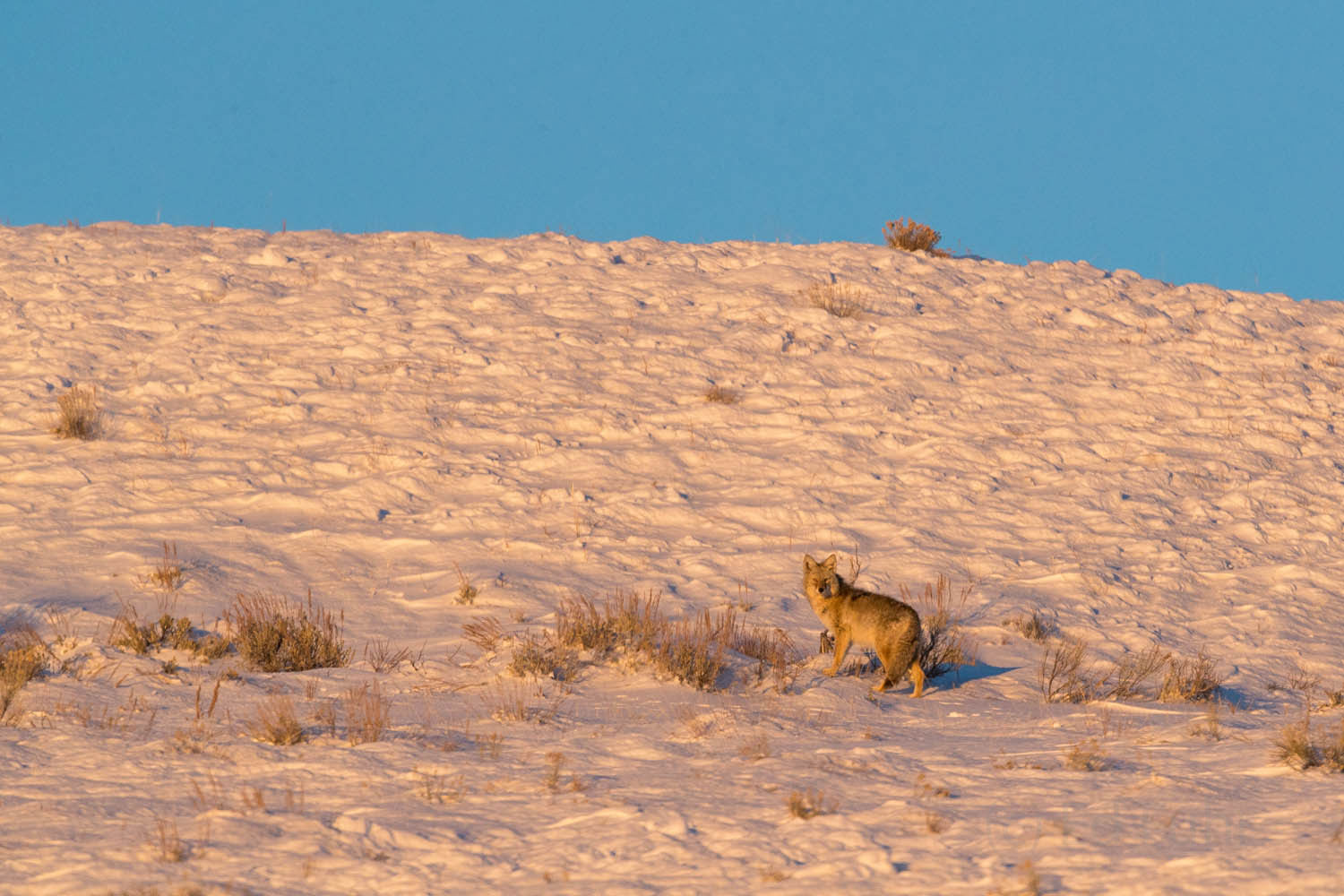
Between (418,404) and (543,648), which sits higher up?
(418,404)

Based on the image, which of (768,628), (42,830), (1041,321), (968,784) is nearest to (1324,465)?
(1041,321)

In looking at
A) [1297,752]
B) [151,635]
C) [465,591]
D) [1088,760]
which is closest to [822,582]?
[1088,760]

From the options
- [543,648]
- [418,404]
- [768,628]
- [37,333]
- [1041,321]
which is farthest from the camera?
[1041,321]

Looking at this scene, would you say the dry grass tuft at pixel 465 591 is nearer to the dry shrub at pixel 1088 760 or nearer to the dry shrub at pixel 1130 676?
the dry shrub at pixel 1130 676

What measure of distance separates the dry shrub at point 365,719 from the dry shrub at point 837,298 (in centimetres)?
1028

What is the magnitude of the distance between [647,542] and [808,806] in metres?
5.51

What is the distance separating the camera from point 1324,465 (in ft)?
42.1

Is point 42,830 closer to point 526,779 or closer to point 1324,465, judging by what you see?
point 526,779

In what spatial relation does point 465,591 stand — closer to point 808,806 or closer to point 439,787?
point 439,787

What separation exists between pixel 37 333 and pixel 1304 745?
1289 centimetres

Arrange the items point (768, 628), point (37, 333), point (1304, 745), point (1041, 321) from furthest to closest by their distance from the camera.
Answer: point (1041, 321)
point (37, 333)
point (768, 628)
point (1304, 745)

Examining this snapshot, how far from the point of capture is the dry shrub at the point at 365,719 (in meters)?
5.82

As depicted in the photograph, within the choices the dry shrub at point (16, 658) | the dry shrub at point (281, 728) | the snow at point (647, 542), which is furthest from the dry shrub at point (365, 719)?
the dry shrub at point (16, 658)

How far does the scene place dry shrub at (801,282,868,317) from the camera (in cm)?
1564
